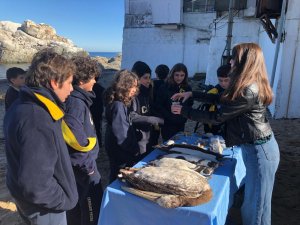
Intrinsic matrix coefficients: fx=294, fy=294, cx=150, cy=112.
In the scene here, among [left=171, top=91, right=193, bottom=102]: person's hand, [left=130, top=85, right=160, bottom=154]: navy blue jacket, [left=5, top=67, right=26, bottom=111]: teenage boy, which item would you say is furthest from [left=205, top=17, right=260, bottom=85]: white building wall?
[left=5, top=67, right=26, bottom=111]: teenage boy

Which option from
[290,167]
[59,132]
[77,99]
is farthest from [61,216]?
[290,167]

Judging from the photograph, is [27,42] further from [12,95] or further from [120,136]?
[120,136]

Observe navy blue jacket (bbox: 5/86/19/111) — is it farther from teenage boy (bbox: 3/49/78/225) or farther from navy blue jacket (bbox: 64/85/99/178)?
teenage boy (bbox: 3/49/78/225)

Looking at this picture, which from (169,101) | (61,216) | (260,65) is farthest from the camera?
(169,101)

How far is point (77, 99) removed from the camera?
2.47 meters

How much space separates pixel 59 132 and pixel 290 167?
4.18m

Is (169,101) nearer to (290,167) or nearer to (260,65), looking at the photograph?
(260,65)

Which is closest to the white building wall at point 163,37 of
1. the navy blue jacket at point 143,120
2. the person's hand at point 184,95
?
the navy blue jacket at point 143,120

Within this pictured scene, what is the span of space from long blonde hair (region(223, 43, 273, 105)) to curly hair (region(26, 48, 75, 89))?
1241 mm

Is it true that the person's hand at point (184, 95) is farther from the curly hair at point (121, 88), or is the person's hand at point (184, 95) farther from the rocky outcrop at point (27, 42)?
the rocky outcrop at point (27, 42)

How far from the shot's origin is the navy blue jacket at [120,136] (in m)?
2.93

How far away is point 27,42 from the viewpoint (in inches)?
2020

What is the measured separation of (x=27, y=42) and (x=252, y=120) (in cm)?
5514

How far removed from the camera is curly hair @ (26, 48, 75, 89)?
172 centimetres
